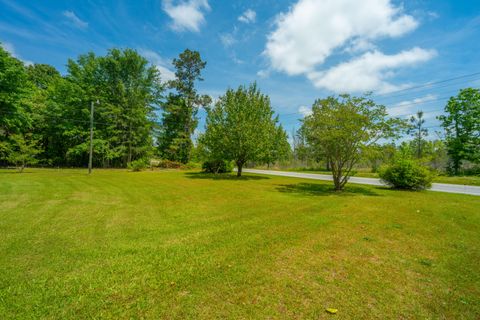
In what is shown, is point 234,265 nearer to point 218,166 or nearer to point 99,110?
point 218,166

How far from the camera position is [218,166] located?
21797mm

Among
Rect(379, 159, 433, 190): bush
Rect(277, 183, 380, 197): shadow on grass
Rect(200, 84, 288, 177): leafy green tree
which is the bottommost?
Rect(277, 183, 380, 197): shadow on grass

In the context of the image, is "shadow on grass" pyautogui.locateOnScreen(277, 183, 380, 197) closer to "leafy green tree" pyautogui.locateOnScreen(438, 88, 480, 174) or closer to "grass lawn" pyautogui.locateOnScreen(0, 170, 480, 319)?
"grass lawn" pyautogui.locateOnScreen(0, 170, 480, 319)

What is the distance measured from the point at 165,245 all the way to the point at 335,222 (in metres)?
4.45

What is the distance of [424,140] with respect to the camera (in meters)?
32.7

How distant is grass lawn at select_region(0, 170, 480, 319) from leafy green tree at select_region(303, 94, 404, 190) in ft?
15.5

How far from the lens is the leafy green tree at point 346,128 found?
9969mm

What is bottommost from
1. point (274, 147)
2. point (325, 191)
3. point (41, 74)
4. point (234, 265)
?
point (234, 265)

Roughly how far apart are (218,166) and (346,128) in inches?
562

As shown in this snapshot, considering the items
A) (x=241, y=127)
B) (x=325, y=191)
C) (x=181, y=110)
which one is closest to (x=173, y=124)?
(x=181, y=110)

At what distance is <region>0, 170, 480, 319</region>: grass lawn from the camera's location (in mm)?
2279

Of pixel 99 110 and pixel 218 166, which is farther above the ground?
pixel 99 110

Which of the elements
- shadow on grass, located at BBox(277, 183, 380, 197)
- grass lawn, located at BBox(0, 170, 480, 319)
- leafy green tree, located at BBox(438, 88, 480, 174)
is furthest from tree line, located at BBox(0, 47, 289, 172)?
leafy green tree, located at BBox(438, 88, 480, 174)

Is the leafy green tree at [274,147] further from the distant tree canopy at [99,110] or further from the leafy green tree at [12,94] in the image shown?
the leafy green tree at [12,94]
